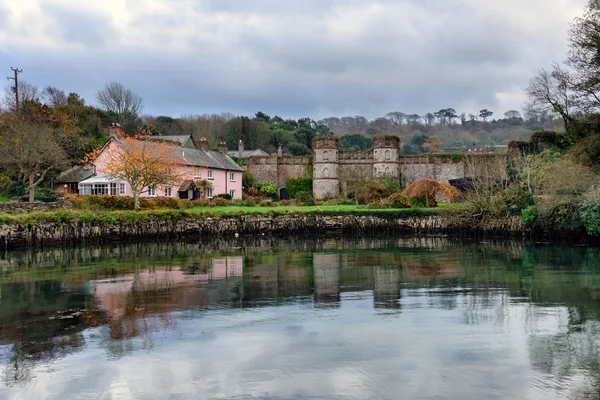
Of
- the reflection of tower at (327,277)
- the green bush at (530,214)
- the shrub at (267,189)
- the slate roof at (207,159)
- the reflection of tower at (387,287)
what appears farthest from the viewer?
the shrub at (267,189)

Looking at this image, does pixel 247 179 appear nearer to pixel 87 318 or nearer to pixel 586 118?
pixel 586 118

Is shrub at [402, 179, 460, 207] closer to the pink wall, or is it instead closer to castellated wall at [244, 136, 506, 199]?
castellated wall at [244, 136, 506, 199]

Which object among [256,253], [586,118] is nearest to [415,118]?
[586,118]

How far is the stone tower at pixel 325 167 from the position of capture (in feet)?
173

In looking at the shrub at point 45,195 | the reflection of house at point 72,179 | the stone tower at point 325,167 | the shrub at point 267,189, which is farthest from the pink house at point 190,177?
the stone tower at point 325,167

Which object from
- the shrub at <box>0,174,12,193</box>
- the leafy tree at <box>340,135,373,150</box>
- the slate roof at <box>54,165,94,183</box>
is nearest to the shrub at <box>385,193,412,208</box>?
the slate roof at <box>54,165,94,183</box>

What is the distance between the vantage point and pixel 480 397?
296 inches

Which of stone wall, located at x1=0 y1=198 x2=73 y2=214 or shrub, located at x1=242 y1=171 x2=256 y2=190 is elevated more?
shrub, located at x1=242 y1=171 x2=256 y2=190

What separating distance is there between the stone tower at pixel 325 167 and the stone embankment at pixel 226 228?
17747 millimetres

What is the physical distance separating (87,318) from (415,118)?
467 feet

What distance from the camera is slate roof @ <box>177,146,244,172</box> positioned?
45.4 metres

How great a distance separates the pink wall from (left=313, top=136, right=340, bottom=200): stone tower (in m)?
7.45

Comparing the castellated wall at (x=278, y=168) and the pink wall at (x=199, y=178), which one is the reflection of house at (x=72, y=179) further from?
the castellated wall at (x=278, y=168)

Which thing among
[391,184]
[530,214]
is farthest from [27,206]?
[391,184]
